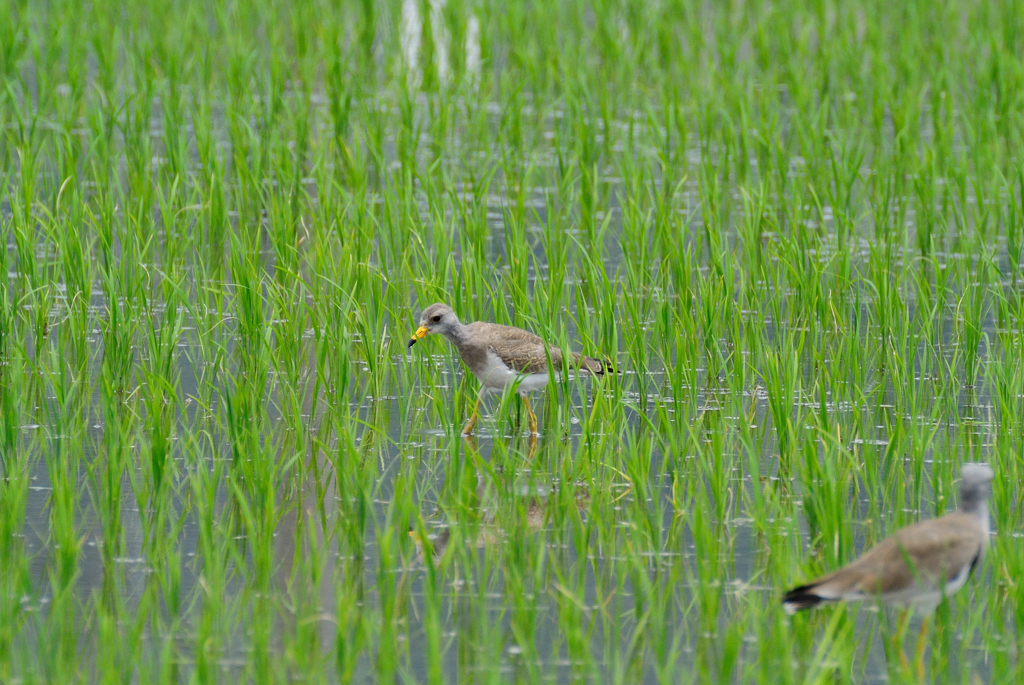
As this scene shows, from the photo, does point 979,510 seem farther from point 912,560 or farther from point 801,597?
point 801,597

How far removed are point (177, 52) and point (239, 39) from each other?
0.63 m

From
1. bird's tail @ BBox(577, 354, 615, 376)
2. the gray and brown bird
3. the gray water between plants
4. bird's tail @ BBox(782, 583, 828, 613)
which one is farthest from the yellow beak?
bird's tail @ BBox(782, 583, 828, 613)

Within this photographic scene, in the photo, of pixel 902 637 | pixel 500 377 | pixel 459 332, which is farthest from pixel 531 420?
pixel 902 637

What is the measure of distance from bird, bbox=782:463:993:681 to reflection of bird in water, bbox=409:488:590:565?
0.97m

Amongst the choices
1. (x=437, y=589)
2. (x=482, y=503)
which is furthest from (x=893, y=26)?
(x=437, y=589)

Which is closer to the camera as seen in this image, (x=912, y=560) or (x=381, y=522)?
(x=912, y=560)

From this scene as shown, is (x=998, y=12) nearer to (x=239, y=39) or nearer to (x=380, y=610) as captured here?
(x=239, y=39)

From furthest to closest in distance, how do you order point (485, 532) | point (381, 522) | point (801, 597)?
1. point (381, 522)
2. point (485, 532)
3. point (801, 597)

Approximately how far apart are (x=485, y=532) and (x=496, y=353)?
3.56 ft

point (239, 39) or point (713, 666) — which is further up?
point (239, 39)

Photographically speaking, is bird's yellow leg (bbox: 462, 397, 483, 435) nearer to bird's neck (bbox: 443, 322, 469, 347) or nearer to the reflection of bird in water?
bird's neck (bbox: 443, 322, 469, 347)

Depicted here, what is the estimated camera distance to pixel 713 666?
3.60 meters

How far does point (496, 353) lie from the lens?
5.34 metres

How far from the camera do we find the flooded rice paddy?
370 centimetres
